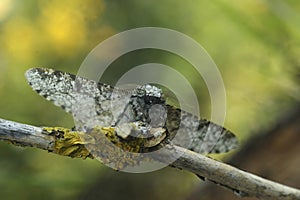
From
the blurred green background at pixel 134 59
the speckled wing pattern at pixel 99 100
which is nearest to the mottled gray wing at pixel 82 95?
the speckled wing pattern at pixel 99 100

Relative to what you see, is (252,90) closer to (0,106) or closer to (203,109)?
(203,109)

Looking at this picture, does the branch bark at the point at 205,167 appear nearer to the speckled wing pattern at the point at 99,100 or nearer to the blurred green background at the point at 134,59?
the speckled wing pattern at the point at 99,100

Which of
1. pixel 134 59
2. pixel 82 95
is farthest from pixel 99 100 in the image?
pixel 134 59

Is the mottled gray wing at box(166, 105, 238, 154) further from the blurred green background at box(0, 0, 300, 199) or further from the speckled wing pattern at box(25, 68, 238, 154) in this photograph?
the blurred green background at box(0, 0, 300, 199)

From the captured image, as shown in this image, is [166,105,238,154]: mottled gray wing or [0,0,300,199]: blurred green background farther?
[0,0,300,199]: blurred green background

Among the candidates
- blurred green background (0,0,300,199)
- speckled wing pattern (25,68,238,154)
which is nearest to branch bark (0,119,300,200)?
speckled wing pattern (25,68,238,154)

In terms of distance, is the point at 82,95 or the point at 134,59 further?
the point at 134,59

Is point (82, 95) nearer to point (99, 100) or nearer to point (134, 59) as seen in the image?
point (99, 100)
